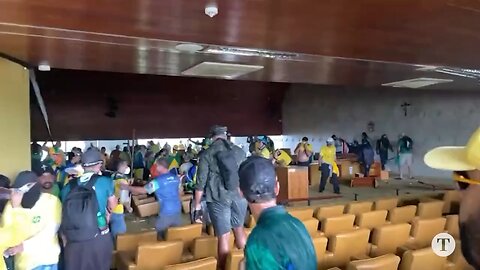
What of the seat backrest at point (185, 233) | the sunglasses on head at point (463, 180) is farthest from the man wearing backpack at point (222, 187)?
the sunglasses on head at point (463, 180)

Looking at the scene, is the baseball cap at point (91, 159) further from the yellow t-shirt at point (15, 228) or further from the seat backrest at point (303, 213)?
the seat backrest at point (303, 213)

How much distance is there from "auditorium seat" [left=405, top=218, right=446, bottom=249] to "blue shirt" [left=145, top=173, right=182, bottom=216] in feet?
10.1

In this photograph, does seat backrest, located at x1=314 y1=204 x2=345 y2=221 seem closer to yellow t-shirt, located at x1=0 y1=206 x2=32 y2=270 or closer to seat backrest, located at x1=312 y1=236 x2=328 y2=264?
seat backrest, located at x1=312 y1=236 x2=328 y2=264

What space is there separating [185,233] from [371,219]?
2629mm

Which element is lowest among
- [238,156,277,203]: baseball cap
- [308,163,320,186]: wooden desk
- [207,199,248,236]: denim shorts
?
[308,163,320,186]: wooden desk

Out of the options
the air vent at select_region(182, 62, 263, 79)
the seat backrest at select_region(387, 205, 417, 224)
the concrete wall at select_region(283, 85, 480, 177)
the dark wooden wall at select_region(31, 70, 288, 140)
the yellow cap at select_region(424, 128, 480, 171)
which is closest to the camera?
the yellow cap at select_region(424, 128, 480, 171)

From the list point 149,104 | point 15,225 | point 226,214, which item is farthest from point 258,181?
point 149,104

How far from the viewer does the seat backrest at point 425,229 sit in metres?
5.28

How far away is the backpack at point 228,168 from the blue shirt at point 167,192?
123 centimetres

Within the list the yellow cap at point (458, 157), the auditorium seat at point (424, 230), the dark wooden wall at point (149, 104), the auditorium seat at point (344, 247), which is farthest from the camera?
the dark wooden wall at point (149, 104)

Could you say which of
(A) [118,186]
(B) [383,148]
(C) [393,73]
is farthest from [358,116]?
(A) [118,186]

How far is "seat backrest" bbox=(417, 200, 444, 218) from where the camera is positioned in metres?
6.78

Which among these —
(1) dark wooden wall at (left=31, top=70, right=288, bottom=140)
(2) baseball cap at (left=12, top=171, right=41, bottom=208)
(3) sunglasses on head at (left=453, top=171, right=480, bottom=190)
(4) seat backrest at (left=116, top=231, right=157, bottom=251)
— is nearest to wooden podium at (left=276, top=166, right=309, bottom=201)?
(4) seat backrest at (left=116, top=231, right=157, bottom=251)

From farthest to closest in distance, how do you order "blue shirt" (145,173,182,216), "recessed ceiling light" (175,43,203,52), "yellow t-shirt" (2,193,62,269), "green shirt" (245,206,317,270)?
"blue shirt" (145,173,182,216)
"recessed ceiling light" (175,43,203,52)
"yellow t-shirt" (2,193,62,269)
"green shirt" (245,206,317,270)
